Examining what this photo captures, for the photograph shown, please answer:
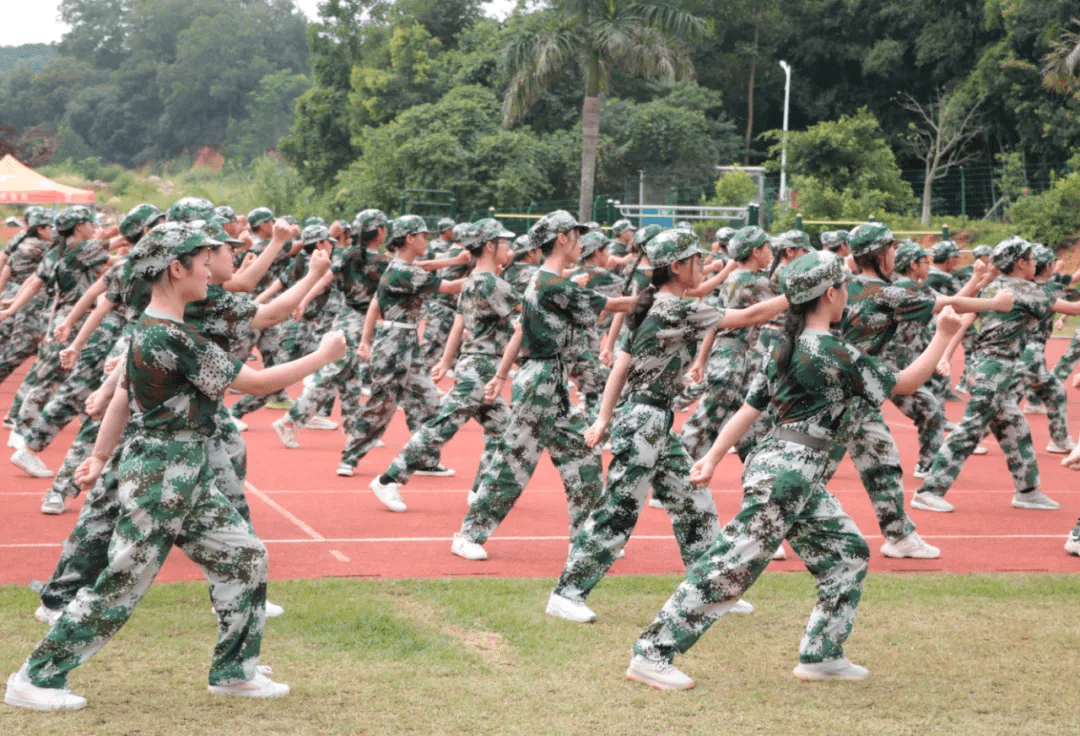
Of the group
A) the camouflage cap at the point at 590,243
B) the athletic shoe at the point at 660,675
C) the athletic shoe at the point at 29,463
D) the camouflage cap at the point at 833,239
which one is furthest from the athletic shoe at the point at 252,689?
the camouflage cap at the point at 833,239

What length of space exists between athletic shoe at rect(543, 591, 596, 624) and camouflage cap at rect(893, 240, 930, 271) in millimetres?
4992

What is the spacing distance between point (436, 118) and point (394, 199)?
294cm

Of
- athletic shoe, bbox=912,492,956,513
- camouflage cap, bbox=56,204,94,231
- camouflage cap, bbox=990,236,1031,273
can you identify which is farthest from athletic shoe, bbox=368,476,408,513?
camouflage cap, bbox=990,236,1031,273

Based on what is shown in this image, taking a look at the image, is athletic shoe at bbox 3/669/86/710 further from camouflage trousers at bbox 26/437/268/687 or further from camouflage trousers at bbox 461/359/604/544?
camouflage trousers at bbox 461/359/604/544

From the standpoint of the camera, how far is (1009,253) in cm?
1093

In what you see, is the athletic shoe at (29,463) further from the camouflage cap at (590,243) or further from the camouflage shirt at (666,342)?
the camouflage shirt at (666,342)

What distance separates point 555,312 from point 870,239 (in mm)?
2170

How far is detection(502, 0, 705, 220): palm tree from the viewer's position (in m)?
32.4

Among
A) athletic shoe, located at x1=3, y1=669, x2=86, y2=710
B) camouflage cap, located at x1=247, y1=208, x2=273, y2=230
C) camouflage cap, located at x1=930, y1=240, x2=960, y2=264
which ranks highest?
camouflage cap, located at x1=247, y1=208, x2=273, y2=230

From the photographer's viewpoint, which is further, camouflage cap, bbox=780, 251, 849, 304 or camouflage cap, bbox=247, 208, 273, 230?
camouflage cap, bbox=247, 208, 273, 230

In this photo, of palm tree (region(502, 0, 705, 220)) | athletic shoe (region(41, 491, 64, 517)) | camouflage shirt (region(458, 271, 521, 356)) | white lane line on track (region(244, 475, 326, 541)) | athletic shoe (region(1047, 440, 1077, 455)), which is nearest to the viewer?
white lane line on track (region(244, 475, 326, 541))

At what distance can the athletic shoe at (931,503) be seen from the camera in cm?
1113

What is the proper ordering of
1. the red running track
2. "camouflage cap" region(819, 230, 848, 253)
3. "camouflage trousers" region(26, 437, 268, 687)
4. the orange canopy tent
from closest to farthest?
"camouflage trousers" region(26, 437, 268, 687)
the red running track
"camouflage cap" region(819, 230, 848, 253)
the orange canopy tent

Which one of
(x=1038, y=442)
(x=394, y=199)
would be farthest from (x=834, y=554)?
(x=394, y=199)
